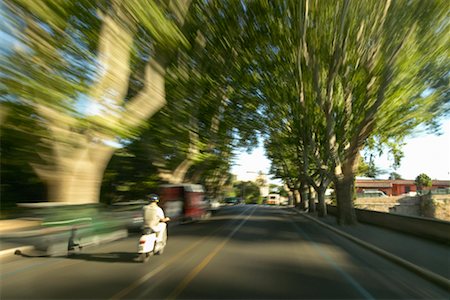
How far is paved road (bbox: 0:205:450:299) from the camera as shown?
7.30 metres

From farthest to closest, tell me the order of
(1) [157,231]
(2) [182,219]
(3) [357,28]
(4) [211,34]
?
(2) [182,219] → (4) [211,34] → (3) [357,28] → (1) [157,231]

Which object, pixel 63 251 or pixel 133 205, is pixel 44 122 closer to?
pixel 63 251

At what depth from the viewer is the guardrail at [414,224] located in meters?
14.3

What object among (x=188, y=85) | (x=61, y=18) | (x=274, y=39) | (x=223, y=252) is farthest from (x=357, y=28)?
(x=61, y=18)

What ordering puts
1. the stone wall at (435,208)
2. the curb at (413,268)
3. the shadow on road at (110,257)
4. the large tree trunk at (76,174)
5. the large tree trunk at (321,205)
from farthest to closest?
the stone wall at (435,208)
the large tree trunk at (321,205)
the large tree trunk at (76,174)
the shadow on road at (110,257)
the curb at (413,268)

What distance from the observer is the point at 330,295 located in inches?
287

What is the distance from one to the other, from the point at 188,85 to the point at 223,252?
44.1 ft

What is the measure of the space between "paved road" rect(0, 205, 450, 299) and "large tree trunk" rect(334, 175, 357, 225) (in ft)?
32.1

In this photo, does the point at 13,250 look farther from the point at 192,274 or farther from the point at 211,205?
the point at 211,205

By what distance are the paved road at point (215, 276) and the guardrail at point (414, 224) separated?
9.88ft

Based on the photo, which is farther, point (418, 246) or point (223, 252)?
point (418, 246)

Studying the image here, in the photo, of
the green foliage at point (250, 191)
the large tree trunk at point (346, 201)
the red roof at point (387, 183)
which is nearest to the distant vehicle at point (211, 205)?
the large tree trunk at point (346, 201)

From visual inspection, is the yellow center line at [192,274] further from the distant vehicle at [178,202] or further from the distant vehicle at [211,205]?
the distant vehicle at [211,205]

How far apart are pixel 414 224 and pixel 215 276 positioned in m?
11.0
